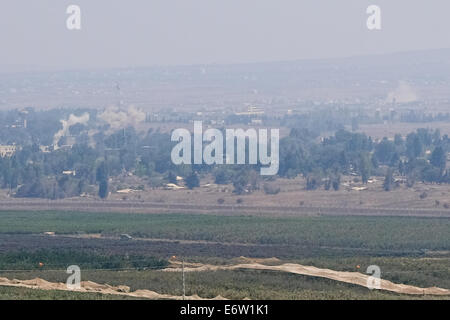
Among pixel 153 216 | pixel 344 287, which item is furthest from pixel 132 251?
pixel 153 216

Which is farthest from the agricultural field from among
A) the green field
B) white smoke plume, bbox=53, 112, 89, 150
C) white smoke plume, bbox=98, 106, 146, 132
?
white smoke plume, bbox=98, 106, 146, 132

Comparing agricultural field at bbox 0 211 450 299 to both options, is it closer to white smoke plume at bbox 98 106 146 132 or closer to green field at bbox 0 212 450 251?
green field at bbox 0 212 450 251

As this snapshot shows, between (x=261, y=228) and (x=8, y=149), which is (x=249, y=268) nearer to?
(x=261, y=228)

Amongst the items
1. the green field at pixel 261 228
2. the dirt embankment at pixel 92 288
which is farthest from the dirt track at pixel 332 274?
the green field at pixel 261 228

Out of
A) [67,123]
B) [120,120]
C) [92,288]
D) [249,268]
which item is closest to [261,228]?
[249,268]

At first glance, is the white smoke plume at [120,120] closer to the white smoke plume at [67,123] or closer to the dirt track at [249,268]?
the white smoke plume at [67,123]

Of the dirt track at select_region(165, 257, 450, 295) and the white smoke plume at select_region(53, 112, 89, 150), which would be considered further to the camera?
the white smoke plume at select_region(53, 112, 89, 150)

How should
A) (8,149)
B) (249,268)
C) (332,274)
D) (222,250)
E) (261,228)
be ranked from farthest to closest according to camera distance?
(8,149) < (261,228) < (222,250) < (249,268) < (332,274)

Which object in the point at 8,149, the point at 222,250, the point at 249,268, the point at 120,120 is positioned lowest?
the point at 222,250

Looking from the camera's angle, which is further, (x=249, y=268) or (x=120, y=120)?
→ (x=120, y=120)

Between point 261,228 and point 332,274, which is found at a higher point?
point 332,274

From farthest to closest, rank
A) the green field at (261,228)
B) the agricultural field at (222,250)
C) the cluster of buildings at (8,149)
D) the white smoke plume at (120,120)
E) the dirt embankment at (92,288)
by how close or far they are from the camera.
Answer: the white smoke plume at (120,120)
the cluster of buildings at (8,149)
the green field at (261,228)
the agricultural field at (222,250)
the dirt embankment at (92,288)

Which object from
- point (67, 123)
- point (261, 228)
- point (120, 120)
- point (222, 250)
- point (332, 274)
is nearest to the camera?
point (332, 274)

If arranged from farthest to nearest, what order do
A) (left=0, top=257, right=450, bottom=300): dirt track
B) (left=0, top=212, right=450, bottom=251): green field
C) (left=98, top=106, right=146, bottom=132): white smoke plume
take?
(left=98, top=106, right=146, bottom=132): white smoke plume → (left=0, top=212, right=450, bottom=251): green field → (left=0, top=257, right=450, bottom=300): dirt track
